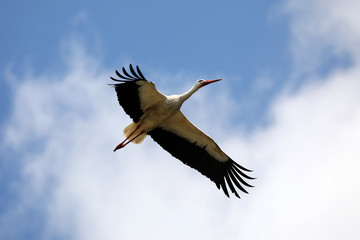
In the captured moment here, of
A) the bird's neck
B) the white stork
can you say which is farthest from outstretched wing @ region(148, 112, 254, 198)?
the bird's neck

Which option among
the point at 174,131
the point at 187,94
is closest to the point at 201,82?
the point at 187,94

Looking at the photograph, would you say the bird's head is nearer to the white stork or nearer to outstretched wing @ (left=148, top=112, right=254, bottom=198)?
Result: the white stork

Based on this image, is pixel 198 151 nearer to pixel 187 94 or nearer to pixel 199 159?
pixel 199 159

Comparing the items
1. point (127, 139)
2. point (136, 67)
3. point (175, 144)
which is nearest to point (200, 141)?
point (175, 144)

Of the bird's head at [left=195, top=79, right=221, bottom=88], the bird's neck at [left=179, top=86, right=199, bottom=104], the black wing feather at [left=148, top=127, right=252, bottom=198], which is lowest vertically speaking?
the black wing feather at [left=148, top=127, right=252, bottom=198]

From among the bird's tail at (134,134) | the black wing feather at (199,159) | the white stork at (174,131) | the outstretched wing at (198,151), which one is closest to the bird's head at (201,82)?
the white stork at (174,131)

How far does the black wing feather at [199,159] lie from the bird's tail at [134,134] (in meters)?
0.30

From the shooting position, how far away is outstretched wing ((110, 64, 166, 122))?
1155 centimetres

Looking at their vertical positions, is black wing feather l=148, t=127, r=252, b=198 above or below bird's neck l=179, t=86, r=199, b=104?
below

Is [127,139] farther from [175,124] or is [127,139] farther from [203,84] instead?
[203,84]

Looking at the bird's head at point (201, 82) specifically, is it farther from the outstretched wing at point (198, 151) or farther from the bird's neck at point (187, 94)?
the outstretched wing at point (198, 151)

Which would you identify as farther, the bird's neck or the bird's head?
the bird's head

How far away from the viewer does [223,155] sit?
12.9 metres

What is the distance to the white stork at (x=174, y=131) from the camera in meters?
11.9
